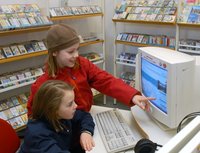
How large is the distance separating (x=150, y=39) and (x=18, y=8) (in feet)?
5.34

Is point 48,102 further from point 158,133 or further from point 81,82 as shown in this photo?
point 158,133

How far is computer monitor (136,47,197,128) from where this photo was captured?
1187 mm

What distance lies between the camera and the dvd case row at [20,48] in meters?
2.64

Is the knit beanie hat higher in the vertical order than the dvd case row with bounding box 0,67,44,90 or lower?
higher

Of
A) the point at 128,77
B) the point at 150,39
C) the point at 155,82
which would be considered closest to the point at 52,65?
the point at 155,82

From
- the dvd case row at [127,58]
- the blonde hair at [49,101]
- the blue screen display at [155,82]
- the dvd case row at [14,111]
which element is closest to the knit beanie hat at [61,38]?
the blonde hair at [49,101]

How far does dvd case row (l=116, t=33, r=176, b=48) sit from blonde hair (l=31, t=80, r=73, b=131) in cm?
213

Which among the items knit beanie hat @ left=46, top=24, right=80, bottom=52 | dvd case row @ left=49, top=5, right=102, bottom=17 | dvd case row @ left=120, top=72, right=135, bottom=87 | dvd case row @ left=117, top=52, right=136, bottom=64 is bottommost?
dvd case row @ left=120, top=72, right=135, bottom=87

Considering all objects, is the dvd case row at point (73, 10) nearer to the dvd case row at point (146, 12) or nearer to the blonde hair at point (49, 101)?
the dvd case row at point (146, 12)

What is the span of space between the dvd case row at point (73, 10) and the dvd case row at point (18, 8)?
0.20 m

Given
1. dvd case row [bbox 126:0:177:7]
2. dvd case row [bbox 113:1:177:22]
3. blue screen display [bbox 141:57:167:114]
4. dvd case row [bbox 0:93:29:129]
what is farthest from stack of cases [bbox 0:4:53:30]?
blue screen display [bbox 141:57:167:114]

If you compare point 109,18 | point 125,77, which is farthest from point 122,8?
point 125,77

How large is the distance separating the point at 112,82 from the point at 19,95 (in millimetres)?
1620

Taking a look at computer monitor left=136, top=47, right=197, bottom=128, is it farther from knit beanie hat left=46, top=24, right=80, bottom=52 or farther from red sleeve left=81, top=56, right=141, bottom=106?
knit beanie hat left=46, top=24, right=80, bottom=52
